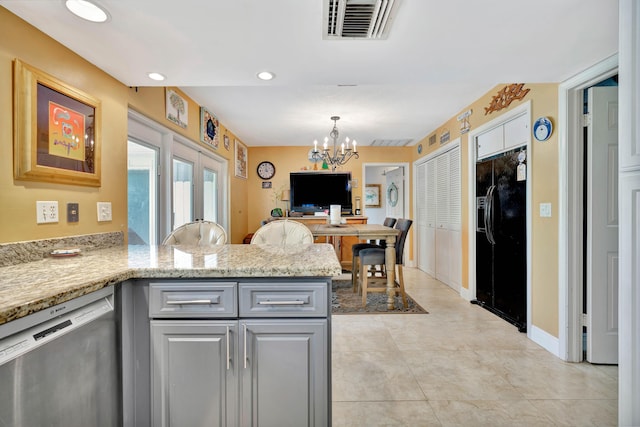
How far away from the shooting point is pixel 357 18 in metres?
1.47

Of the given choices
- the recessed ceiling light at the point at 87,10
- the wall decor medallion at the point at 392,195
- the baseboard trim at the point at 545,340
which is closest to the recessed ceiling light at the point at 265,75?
the recessed ceiling light at the point at 87,10

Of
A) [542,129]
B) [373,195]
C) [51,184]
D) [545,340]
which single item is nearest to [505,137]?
[542,129]

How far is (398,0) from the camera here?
4.38ft

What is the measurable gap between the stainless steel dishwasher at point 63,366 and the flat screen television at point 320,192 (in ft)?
15.1

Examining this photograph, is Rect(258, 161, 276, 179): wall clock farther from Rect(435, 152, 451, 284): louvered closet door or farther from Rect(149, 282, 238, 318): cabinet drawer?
Rect(149, 282, 238, 318): cabinet drawer

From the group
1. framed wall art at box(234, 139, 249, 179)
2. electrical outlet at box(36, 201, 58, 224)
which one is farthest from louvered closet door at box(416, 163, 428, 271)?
electrical outlet at box(36, 201, 58, 224)

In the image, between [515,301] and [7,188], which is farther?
[515,301]

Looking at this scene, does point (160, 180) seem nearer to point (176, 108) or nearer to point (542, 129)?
point (176, 108)

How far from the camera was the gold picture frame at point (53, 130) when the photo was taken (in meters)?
1.39

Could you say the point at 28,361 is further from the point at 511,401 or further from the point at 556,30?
the point at 556,30

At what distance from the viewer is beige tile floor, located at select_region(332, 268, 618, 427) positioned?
63.3 inches

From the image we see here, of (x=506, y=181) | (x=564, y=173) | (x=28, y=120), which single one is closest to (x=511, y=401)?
(x=564, y=173)

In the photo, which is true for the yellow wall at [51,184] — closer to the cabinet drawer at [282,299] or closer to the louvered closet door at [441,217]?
the cabinet drawer at [282,299]

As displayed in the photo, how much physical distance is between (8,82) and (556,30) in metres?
2.75
